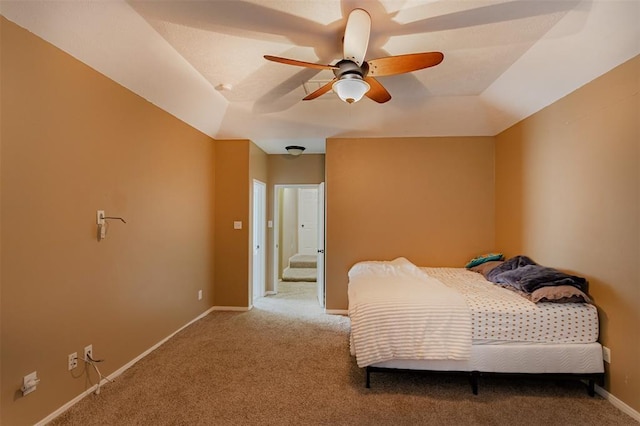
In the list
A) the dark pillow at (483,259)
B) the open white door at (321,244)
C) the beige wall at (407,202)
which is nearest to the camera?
the dark pillow at (483,259)

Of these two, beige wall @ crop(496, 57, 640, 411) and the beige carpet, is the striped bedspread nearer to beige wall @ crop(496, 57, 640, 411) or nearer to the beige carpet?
the beige carpet

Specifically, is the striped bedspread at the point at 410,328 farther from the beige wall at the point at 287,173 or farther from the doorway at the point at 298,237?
the beige wall at the point at 287,173

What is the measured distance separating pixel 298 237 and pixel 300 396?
Answer: 5894 mm

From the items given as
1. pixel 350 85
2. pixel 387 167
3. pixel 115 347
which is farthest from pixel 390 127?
pixel 115 347

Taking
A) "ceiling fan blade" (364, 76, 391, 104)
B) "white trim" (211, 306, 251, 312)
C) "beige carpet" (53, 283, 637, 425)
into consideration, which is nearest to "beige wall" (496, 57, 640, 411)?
"beige carpet" (53, 283, 637, 425)

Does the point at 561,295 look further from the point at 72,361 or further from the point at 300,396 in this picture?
the point at 72,361

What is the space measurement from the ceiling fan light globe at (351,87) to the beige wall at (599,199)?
1840mm

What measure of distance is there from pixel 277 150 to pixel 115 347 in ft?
11.3

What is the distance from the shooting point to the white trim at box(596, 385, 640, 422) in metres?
2.02

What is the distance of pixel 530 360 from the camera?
2289mm

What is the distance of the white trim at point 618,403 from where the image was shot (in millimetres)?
2021

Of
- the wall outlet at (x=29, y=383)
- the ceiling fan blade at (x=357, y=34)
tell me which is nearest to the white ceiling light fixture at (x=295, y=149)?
the ceiling fan blade at (x=357, y=34)

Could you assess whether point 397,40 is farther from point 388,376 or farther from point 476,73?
point 388,376

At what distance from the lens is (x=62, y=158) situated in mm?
2025
